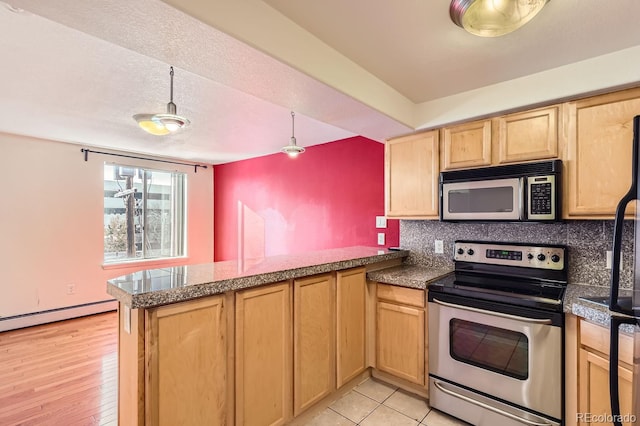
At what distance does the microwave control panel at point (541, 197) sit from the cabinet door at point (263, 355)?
5.40 feet

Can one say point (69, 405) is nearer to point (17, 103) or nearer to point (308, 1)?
point (17, 103)

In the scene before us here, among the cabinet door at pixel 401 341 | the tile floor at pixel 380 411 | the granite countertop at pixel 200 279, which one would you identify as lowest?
the tile floor at pixel 380 411

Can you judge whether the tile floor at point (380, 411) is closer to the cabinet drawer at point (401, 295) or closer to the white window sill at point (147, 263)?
the cabinet drawer at point (401, 295)

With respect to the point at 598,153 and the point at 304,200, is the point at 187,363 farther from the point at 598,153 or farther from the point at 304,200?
the point at 304,200

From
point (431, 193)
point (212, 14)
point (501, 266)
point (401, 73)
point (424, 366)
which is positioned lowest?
point (424, 366)

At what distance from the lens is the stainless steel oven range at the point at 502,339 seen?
1.70 meters

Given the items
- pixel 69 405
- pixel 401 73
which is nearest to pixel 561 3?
pixel 401 73

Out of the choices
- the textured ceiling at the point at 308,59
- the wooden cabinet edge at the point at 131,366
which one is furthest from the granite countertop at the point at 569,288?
the wooden cabinet edge at the point at 131,366

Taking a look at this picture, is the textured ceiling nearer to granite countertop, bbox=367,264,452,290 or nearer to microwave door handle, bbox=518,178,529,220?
microwave door handle, bbox=518,178,529,220

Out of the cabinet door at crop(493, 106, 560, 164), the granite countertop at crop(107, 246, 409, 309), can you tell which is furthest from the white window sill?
the cabinet door at crop(493, 106, 560, 164)

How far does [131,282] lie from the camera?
4.83ft

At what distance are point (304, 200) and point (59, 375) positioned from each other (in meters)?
3.06

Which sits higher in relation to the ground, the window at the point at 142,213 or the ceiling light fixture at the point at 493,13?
the ceiling light fixture at the point at 493,13

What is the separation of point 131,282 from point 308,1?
60.5 inches
